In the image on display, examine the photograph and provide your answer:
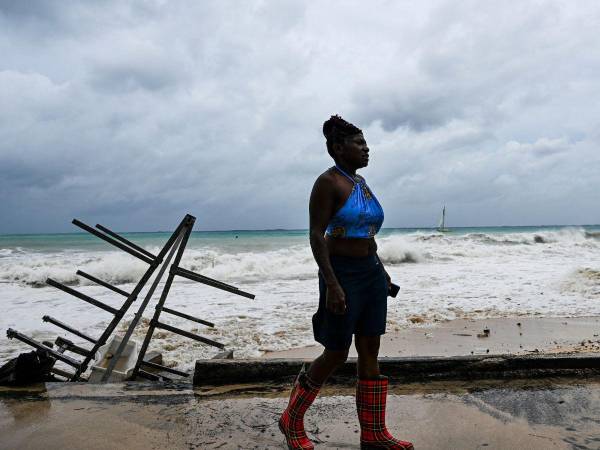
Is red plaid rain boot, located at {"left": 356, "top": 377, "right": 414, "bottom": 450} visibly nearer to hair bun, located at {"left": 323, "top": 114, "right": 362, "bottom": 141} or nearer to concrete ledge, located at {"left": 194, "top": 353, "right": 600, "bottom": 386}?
concrete ledge, located at {"left": 194, "top": 353, "right": 600, "bottom": 386}

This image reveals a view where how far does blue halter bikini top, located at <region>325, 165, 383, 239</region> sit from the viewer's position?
96.0 inches

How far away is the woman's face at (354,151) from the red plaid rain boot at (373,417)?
1.20 metres

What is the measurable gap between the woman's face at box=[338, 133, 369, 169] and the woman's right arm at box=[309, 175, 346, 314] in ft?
0.67

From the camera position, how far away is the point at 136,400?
3305mm

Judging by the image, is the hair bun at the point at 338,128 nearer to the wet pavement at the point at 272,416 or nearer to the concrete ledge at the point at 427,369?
the wet pavement at the point at 272,416

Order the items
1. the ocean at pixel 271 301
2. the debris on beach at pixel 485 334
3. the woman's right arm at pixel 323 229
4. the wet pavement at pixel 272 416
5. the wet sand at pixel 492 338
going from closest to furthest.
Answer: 1. the woman's right arm at pixel 323 229
2. the wet pavement at pixel 272 416
3. the wet sand at pixel 492 338
4. the debris on beach at pixel 485 334
5. the ocean at pixel 271 301

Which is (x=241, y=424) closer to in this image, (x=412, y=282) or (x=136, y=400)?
(x=136, y=400)

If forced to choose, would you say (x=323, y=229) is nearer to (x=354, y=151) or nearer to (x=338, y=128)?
(x=354, y=151)

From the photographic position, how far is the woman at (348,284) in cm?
241

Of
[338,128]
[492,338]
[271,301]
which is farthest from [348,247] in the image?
[271,301]

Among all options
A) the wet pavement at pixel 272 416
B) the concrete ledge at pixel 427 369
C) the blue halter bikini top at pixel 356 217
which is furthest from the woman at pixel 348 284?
the concrete ledge at pixel 427 369

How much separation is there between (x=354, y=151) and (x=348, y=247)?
53 cm

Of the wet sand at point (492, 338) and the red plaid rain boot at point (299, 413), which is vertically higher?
the red plaid rain boot at point (299, 413)

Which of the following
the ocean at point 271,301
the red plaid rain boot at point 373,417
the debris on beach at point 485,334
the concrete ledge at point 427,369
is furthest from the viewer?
the ocean at point 271,301
